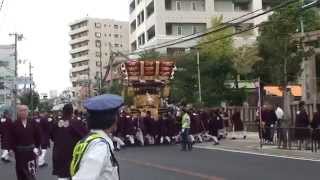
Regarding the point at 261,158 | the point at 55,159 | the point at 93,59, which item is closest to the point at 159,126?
the point at 261,158

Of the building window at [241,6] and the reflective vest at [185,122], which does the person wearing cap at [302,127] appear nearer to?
the reflective vest at [185,122]

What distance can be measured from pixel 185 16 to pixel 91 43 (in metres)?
77.3

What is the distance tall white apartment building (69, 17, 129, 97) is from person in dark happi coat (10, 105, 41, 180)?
5327 inches

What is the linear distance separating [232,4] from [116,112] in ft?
255

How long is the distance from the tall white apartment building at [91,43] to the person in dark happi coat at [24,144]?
444 feet

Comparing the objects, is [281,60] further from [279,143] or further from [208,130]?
[279,143]

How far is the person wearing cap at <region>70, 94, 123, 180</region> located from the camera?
14.3 feet

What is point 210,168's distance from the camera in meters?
18.9

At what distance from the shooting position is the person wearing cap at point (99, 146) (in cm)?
436

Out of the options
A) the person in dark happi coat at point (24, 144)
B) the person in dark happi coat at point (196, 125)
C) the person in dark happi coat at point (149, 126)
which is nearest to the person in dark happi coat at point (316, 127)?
the person in dark happi coat at point (196, 125)

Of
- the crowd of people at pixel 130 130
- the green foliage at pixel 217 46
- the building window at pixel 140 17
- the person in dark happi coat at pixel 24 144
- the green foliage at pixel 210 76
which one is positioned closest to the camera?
the crowd of people at pixel 130 130

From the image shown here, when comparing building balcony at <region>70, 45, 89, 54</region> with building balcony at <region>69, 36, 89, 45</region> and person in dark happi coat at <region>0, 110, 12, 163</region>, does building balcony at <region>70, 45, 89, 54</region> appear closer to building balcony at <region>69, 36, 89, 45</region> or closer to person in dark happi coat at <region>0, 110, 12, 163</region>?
building balcony at <region>69, 36, 89, 45</region>

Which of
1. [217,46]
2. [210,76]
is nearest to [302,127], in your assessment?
[210,76]

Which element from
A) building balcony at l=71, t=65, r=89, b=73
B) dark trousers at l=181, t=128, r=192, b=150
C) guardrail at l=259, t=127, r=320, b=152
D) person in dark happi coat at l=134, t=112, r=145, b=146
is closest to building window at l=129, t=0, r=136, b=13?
building balcony at l=71, t=65, r=89, b=73
